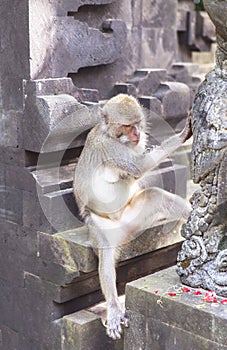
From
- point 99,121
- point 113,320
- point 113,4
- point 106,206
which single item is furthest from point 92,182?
point 113,4

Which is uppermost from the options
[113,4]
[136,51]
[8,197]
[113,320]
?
[113,4]

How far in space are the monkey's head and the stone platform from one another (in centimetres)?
101

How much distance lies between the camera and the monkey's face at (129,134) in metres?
4.95

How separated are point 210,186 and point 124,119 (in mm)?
936

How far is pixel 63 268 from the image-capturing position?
536 cm

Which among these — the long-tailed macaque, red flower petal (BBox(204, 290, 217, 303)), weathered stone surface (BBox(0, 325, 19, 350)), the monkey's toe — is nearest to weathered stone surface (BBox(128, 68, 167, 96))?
the long-tailed macaque

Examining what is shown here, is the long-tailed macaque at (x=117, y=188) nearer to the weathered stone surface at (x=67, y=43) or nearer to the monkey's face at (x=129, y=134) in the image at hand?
the monkey's face at (x=129, y=134)

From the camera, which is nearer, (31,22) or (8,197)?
(31,22)

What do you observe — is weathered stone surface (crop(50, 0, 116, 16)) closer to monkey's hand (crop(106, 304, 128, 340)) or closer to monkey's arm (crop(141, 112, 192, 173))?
monkey's arm (crop(141, 112, 192, 173))

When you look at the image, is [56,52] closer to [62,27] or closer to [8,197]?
[62,27]

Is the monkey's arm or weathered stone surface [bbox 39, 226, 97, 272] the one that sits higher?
the monkey's arm

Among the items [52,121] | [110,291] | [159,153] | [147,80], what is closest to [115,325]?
[110,291]

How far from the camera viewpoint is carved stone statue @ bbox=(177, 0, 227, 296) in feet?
13.6

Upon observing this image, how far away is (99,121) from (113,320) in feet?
5.21
